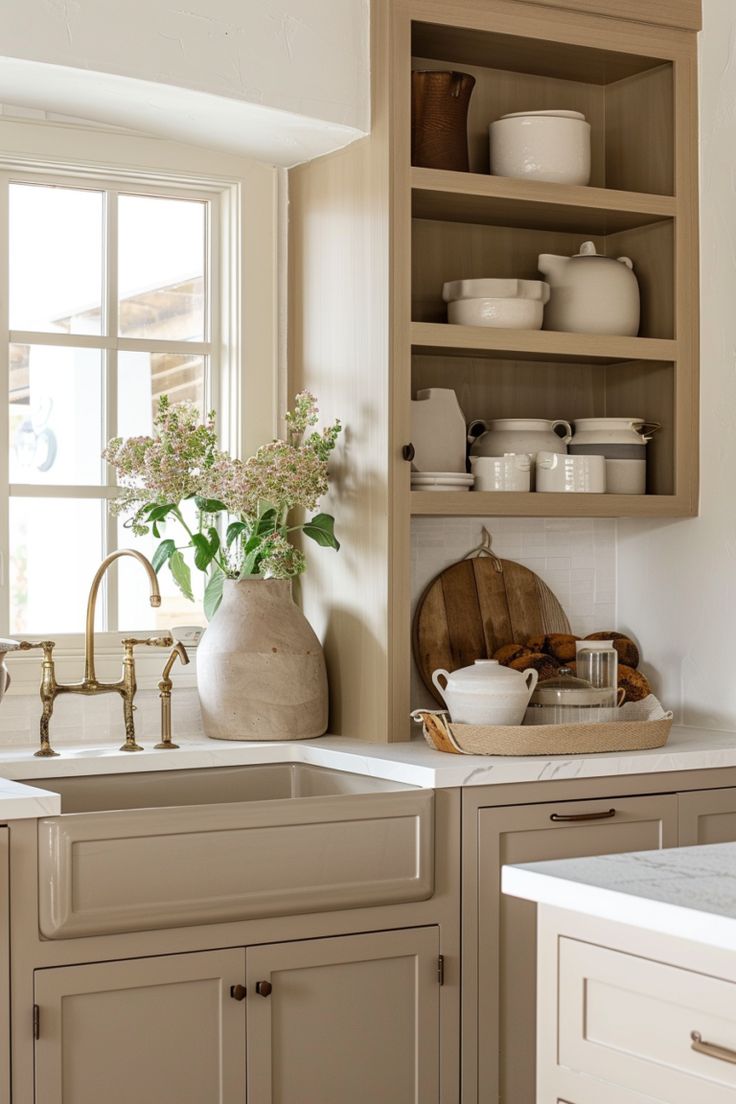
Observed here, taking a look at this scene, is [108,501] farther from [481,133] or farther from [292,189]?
[481,133]

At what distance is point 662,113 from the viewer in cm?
361

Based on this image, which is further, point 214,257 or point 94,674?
point 214,257

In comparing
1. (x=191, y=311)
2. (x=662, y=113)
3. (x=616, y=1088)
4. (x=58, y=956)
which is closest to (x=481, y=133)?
(x=662, y=113)

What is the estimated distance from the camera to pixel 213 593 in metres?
3.38

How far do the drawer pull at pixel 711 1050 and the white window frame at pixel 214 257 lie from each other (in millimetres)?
2051

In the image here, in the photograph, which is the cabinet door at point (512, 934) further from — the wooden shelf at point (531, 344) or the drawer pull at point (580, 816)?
the wooden shelf at point (531, 344)

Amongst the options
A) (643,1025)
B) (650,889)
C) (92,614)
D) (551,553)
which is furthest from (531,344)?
(643,1025)

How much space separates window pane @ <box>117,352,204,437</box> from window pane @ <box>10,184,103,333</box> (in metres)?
0.13

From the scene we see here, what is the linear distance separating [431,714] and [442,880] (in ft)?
1.23

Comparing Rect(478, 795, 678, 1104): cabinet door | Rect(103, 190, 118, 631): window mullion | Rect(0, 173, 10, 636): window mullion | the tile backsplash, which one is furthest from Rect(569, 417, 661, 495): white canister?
Rect(0, 173, 10, 636): window mullion

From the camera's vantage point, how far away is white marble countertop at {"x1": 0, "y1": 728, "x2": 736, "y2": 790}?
285 centimetres

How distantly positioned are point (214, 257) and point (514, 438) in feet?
2.86

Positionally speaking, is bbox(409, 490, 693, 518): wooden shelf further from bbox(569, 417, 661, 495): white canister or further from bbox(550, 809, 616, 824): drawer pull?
bbox(550, 809, 616, 824): drawer pull

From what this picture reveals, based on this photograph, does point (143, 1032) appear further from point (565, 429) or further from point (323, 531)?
point (565, 429)
